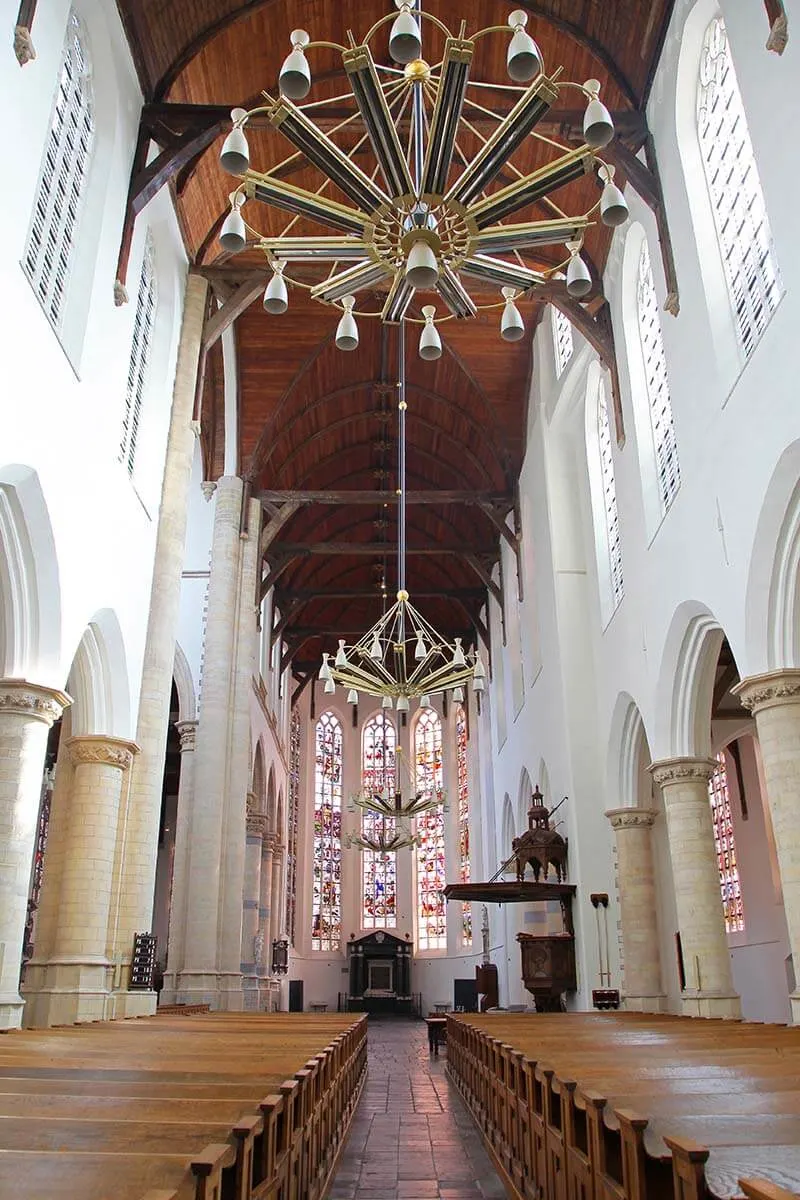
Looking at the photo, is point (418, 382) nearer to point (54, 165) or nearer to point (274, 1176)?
point (54, 165)

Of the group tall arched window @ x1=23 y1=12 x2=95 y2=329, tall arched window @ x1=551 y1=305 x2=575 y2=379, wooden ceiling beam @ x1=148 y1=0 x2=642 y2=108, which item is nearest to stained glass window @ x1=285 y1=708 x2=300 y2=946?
tall arched window @ x1=551 y1=305 x2=575 y2=379

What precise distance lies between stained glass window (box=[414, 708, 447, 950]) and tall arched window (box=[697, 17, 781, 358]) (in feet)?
79.3

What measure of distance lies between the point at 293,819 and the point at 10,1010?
968 inches

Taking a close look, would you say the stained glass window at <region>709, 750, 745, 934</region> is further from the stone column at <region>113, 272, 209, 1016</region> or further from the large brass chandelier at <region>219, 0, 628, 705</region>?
the large brass chandelier at <region>219, 0, 628, 705</region>

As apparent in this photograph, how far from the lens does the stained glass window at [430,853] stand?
33000 millimetres

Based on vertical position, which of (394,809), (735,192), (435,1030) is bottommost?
(435,1030)

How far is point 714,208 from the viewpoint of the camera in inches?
422

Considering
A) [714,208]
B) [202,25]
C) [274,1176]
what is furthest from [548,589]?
[274,1176]

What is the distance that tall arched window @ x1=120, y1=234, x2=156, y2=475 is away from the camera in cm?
1235

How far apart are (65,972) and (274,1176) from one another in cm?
774

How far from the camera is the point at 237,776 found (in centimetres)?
1811

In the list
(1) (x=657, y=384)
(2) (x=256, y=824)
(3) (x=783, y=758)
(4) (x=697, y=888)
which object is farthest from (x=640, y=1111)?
(2) (x=256, y=824)

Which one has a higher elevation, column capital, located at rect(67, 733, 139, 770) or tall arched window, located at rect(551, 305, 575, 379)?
tall arched window, located at rect(551, 305, 575, 379)

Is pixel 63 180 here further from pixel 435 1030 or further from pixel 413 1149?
pixel 435 1030
